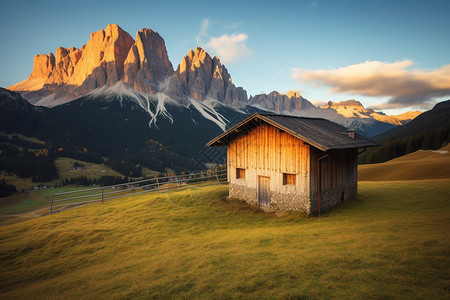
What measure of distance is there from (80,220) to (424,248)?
20018 mm

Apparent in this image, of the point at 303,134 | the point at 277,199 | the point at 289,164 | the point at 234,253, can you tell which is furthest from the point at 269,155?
the point at 234,253

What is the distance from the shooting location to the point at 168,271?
848 centimetres

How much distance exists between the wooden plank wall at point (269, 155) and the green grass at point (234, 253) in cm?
253

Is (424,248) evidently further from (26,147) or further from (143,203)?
(26,147)

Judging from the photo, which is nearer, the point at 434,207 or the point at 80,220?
the point at 434,207

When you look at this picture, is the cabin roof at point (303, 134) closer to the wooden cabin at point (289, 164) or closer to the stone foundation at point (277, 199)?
the wooden cabin at point (289, 164)

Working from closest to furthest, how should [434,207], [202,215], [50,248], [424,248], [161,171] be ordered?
[424,248]
[50,248]
[434,207]
[202,215]
[161,171]

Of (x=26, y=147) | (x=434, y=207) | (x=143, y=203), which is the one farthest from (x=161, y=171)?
(x=434, y=207)

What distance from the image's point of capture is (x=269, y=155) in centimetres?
1688

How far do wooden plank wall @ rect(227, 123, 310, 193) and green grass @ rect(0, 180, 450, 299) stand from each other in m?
2.53

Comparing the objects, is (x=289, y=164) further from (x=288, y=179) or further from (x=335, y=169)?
(x=335, y=169)

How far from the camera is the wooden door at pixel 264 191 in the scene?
17156 millimetres

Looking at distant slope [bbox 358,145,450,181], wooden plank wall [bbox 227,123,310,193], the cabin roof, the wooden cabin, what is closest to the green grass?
the wooden cabin

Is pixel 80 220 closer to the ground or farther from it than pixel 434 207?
closer to the ground
